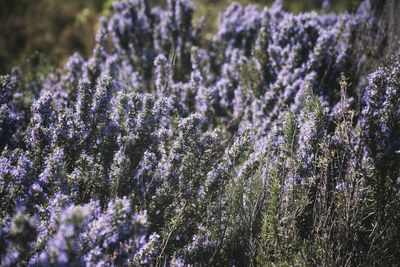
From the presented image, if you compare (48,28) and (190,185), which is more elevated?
(48,28)

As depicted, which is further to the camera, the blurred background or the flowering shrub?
the blurred background

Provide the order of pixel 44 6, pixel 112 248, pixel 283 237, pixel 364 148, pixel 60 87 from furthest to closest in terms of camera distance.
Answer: pixel 44 6, pixel 60 87, pixel 364 148, pixel 283 237, pixel 112 248

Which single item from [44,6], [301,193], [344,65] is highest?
[44,6]

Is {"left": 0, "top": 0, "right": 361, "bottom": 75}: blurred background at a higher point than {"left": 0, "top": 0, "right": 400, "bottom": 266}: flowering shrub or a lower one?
higher

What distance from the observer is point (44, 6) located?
9844 mm

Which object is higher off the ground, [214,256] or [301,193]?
[301,193]

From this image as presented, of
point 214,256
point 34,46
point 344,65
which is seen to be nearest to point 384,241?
point 214,256

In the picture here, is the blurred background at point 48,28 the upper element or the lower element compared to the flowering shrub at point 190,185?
upper

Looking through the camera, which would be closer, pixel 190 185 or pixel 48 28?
pixel 190 185

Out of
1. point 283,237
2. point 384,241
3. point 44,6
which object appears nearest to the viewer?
point 283,237

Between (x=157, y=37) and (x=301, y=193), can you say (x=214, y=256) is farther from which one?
(x=157, y=37)

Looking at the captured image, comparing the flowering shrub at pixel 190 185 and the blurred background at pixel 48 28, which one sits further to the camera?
the blurred background at pixel 48 28

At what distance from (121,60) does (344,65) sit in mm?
2617

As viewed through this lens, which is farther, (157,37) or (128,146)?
(157,37)
